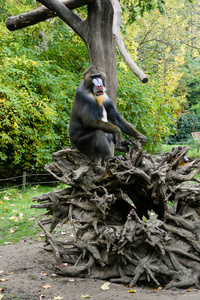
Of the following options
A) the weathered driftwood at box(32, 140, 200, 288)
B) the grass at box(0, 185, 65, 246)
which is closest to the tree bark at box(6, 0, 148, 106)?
the weathered driftwood at box(32, 140, 200, 288)

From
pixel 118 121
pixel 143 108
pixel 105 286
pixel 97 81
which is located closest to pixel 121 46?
pixel 97 81

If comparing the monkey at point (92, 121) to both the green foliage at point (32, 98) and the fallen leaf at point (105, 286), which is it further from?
the green foliage at point (32, 98)

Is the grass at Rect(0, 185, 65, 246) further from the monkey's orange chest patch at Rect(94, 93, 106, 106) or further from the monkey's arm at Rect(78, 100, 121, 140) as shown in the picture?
the monkey's orange chest patch at Rect(94, 93, 106, 106)

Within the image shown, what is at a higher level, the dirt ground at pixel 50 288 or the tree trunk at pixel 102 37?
the tree trunk at pixel 102 37

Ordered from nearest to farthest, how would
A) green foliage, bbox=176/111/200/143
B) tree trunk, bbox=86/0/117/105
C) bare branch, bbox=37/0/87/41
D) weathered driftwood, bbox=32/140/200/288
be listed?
weathered driftwood, bbox=32/140/200/288, bare branch, bbox=37/0/87/41, tree trunk, bbox=86/0/117/105, green foliage, bbox=176/111/200/143

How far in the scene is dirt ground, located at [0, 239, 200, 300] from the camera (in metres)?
3.33

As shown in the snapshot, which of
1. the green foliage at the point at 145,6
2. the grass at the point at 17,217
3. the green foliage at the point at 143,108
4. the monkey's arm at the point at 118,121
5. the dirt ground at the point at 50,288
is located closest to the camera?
the dirt ground at the point at 50,288

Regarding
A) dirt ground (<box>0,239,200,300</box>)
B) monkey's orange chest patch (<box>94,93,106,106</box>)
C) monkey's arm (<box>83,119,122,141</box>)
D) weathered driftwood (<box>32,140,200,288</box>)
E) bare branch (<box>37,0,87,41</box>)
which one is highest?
bare branch (<box>37,0,87,41</box>)

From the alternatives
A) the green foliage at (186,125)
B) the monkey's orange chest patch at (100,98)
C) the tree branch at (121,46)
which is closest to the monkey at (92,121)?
the monkey's orange chest patch at (100,98)

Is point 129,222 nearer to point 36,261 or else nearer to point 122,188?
point 122,188

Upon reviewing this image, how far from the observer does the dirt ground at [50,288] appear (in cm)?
333

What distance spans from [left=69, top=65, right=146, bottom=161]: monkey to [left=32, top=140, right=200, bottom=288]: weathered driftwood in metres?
0.24

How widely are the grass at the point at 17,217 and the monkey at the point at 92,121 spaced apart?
233cm

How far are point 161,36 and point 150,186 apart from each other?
16007 mm
